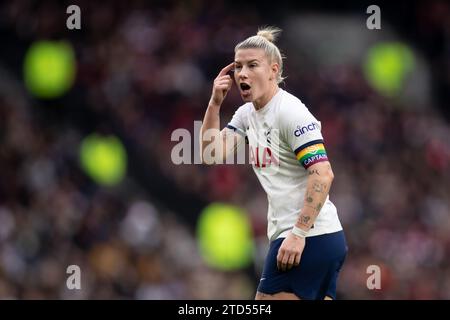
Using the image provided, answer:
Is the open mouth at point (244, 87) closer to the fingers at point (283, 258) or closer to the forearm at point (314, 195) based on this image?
the forearm at point (314, 195)

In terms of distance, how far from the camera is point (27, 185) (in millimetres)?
13297

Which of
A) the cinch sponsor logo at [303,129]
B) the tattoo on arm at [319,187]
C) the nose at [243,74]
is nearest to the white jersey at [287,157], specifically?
the cinch sponsor logo at [303,129]

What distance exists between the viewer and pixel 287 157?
5922 millimetres

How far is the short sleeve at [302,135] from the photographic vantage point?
5734mm

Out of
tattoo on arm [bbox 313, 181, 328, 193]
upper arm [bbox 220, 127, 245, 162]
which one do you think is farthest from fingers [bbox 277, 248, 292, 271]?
upper arm [bbox 220, 127, 245, 162]

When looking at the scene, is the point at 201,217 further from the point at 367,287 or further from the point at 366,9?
the point at 366,9

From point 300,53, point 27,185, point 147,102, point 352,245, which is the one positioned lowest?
point 352,245

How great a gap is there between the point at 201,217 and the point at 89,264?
2.02 m

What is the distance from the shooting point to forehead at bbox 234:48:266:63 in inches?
235

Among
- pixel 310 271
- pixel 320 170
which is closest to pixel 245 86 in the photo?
pixel 320 170

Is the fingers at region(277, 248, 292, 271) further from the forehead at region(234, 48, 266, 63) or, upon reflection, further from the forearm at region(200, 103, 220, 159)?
the forehead at region(234, 48, 266, 63)

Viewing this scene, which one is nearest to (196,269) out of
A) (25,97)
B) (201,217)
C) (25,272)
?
(201,217)

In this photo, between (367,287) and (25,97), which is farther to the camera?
(25,97)
